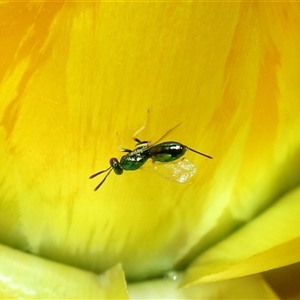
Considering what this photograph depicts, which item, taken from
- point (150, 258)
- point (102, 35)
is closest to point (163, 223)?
point (150, 258)

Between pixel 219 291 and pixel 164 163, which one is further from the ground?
pixel 164 163

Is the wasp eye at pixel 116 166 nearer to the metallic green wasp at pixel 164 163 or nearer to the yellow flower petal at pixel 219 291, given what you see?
the metallic green wasp at pixel 164 163

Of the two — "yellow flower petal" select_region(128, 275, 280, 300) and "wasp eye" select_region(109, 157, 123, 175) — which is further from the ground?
"wasp eye" select_region(109, 157, 123, 175)

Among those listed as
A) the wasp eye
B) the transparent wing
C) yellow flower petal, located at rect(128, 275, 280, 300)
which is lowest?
yellow flower petal, located at rect(128, 275, 280, 300)

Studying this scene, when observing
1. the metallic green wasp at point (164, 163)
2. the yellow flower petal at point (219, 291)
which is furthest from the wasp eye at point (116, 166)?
the yellow flower petal at point (219, 291)

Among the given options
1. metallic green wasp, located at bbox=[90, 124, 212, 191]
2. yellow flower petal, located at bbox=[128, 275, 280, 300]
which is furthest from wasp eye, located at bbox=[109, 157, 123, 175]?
yellow flower petal, located at bbox=[128, 275, 280, 300]

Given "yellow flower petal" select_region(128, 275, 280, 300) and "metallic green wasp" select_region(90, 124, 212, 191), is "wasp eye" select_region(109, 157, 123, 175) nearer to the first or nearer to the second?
"metallic green wasp" select_region(90, 124, 212, 191)
